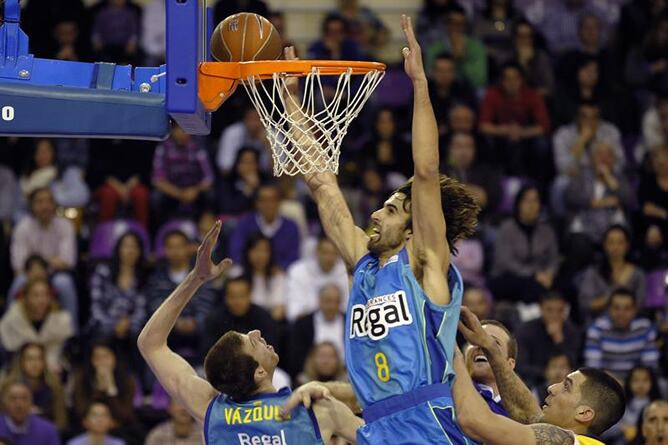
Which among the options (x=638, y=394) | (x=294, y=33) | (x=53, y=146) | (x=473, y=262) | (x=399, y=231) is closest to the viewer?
(x=399, y=231)

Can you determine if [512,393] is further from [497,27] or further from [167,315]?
[497,27]

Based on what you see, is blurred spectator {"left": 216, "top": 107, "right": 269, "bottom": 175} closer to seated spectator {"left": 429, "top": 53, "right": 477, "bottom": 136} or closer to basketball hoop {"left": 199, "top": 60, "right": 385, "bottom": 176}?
seated spectator {"left": 429, "top": 53, "right": 477, "bottom": 136}

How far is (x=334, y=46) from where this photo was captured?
14523 mm

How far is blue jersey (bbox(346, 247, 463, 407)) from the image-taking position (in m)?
6.30

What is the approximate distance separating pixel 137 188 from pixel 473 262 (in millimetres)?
3242

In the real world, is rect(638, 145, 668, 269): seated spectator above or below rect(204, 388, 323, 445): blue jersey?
above

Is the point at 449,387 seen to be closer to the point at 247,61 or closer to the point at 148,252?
the point at 247,61

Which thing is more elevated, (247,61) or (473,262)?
(247,61)

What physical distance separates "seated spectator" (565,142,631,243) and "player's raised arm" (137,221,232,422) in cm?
652

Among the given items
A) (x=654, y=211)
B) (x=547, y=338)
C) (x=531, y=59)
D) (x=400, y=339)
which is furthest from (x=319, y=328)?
(x=400, y=339)

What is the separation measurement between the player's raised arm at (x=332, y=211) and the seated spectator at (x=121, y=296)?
493cm

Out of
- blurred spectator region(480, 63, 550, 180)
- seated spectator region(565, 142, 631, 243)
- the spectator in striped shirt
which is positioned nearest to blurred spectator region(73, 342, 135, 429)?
the spectator in striped shirt

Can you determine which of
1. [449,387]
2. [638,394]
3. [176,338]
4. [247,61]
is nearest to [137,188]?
[176,338]

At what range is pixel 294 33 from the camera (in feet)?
51.1
